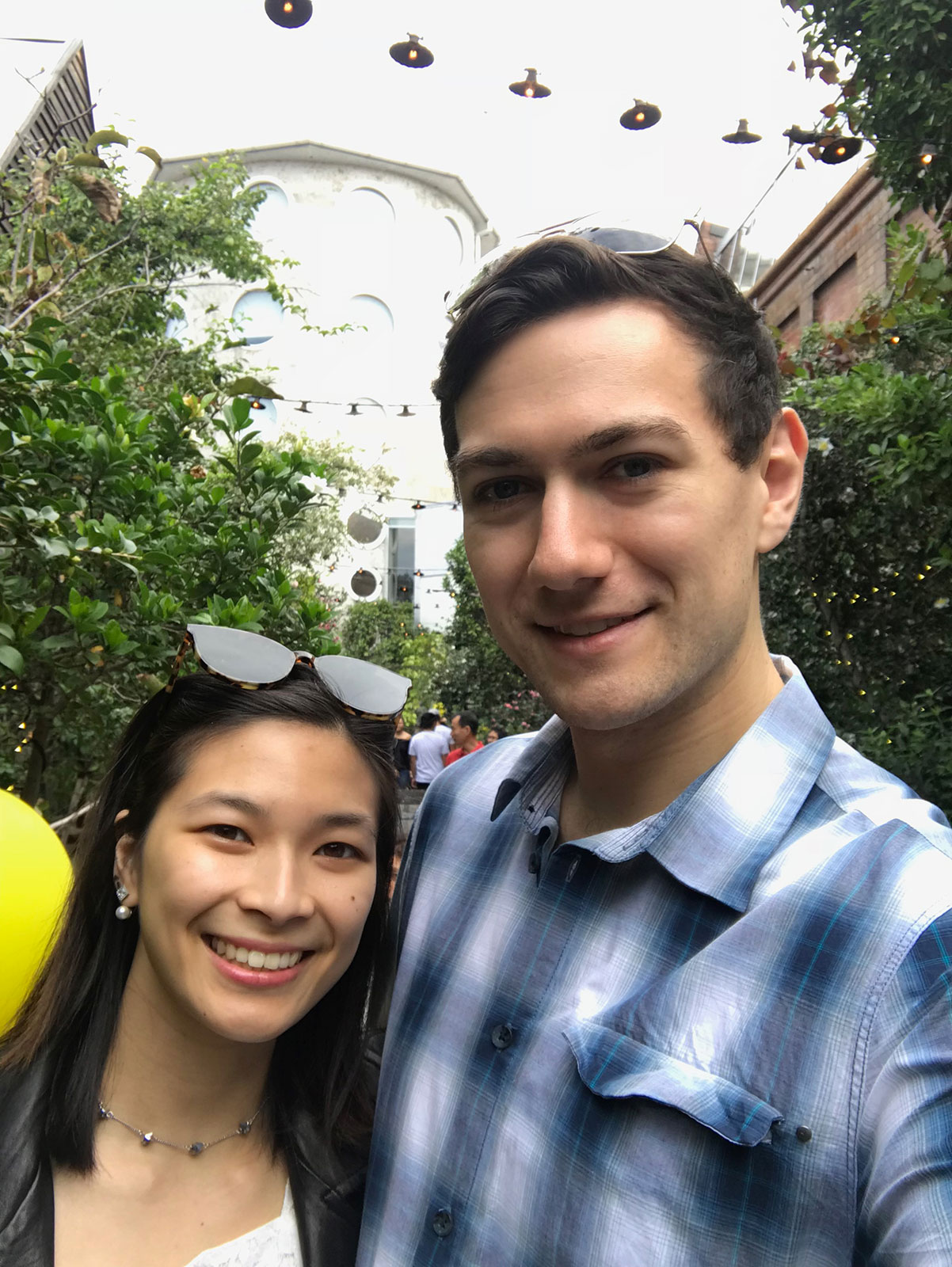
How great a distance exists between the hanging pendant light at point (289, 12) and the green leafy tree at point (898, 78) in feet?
19.3

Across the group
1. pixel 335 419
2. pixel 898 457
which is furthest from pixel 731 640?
pixel 335 419

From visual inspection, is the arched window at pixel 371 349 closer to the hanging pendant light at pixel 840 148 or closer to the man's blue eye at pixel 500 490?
the hanging pendant light at pixel 840 148

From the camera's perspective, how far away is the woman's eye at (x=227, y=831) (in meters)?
1.73

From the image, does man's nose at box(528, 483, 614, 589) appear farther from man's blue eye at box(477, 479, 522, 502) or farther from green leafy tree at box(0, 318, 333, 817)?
green leafy tree at box(0, 318, 333, 817)

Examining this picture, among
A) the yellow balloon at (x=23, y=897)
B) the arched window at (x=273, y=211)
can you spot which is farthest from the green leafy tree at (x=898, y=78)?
the arched window at (x=273, y=211)

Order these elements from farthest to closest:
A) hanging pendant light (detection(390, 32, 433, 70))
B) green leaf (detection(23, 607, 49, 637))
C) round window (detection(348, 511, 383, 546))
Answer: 1. round window (detection(348, 511, 383, 546))
2. hanging pendant light (detection(390, 32, 433, 70))
3. green leaf (detection(23, 607, 49, 637))

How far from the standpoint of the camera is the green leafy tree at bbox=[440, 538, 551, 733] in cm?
1536

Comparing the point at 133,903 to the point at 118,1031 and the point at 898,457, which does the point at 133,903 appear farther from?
the point at 898,457

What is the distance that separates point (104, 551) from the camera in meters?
3.00

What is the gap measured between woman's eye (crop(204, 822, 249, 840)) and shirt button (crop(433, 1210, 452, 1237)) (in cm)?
68

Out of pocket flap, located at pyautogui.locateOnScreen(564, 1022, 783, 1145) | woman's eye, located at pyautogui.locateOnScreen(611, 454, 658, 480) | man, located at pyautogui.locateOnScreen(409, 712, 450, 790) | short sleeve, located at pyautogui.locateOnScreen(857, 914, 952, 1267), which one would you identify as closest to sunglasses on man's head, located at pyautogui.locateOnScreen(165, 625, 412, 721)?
woman's eye, located at pyautogui.locateOnScreen(611, 454, 658, 480)

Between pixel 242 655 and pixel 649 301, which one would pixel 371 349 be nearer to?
pixel 242 655

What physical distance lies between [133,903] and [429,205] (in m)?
35.6

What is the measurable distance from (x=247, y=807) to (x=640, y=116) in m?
8.61
